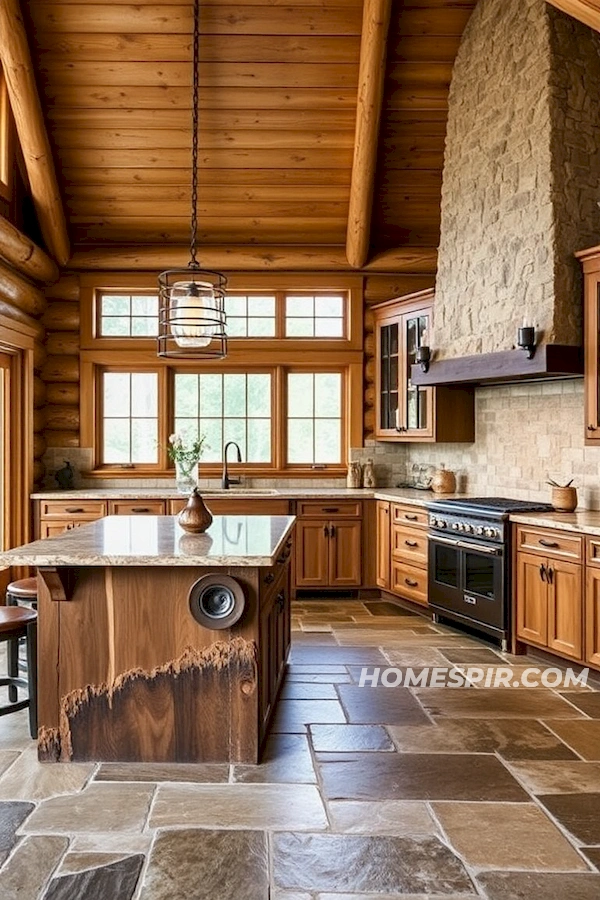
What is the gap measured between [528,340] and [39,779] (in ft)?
12.1

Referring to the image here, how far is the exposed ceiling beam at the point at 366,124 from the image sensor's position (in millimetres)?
5609

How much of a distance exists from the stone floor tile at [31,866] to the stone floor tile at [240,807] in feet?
1.19

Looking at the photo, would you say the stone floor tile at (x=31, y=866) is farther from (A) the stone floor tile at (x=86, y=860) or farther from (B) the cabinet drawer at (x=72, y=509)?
(B) the cabinet drawer at (x=72, y=509)

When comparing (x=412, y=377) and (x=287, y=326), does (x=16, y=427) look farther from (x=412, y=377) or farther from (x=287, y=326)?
(x=412, y=377)

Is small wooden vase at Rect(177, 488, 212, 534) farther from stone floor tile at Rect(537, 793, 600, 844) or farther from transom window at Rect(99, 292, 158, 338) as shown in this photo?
transom window at Rect(99, 292, 158, 338)

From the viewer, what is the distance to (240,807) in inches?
124

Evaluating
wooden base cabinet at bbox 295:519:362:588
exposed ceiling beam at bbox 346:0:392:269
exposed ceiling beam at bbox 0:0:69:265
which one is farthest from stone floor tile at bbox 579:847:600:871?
exposed ceiling beam at bbox 0:0:69:265

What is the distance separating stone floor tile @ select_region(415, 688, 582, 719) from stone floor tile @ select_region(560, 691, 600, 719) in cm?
4

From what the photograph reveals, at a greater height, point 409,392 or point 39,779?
point 409,392

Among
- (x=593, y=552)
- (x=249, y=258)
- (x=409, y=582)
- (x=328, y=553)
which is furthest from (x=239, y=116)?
(x=593, y=552)

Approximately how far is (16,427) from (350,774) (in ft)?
15.1

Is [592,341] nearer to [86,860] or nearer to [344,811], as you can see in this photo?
[344,811]

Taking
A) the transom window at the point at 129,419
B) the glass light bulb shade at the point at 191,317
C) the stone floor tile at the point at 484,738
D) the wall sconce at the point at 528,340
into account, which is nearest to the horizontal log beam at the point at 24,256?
the transom window at the point at 129,419

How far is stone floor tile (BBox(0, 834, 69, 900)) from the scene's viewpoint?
2564mm
